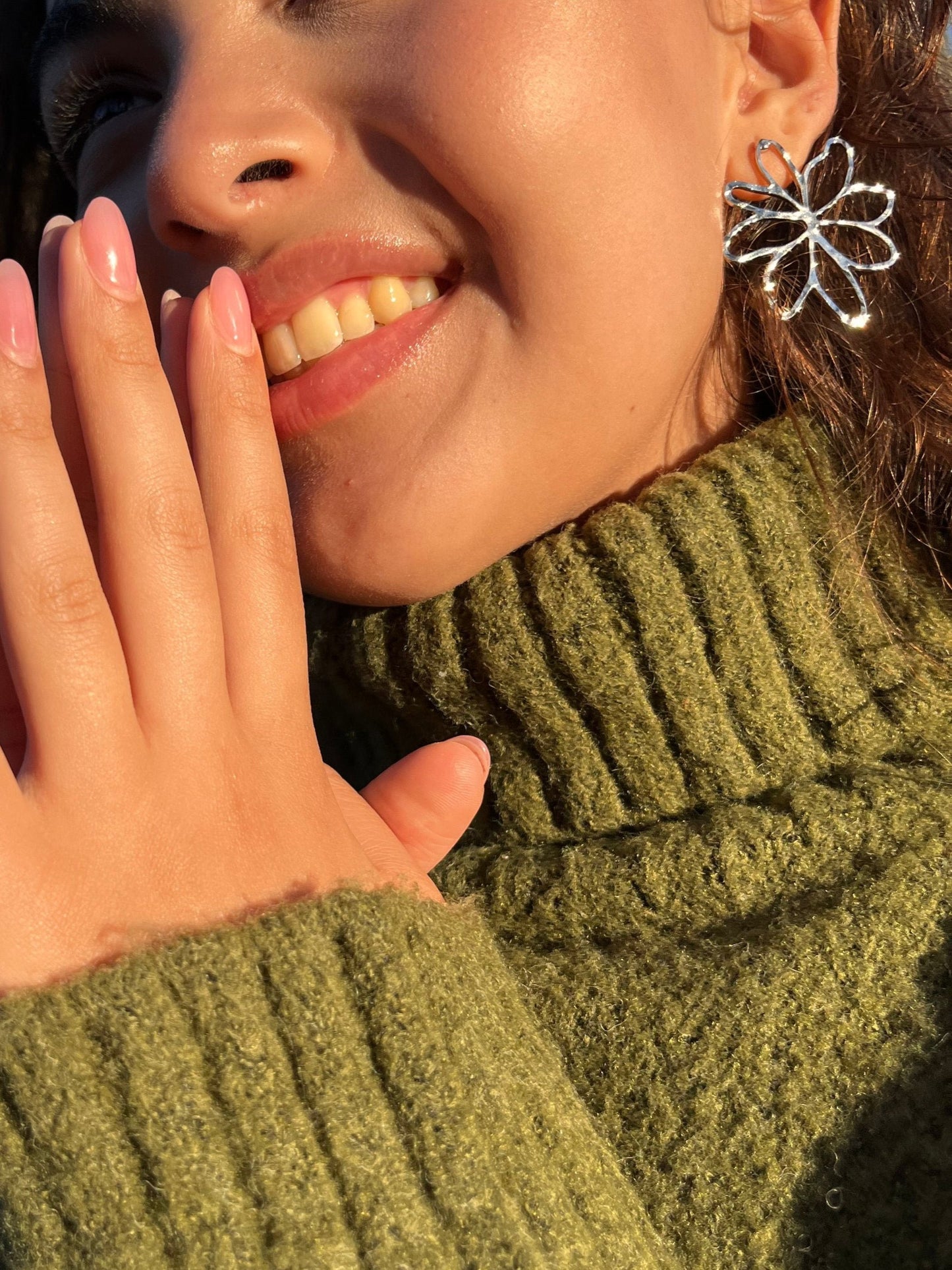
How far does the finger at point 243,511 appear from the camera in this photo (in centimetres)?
114

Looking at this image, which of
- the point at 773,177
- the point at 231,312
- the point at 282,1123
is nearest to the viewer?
the point at 282,1123

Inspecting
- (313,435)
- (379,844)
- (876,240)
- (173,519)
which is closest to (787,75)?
(876,240)

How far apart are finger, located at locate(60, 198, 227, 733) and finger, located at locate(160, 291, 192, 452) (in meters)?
0.07

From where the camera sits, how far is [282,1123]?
3.06 feet

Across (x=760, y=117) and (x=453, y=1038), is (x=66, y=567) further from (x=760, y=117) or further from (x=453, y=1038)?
(x=760, y=117)


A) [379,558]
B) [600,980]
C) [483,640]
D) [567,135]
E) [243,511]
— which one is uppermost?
[567,135]

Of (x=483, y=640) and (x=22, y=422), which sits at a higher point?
(x=22, y=422)

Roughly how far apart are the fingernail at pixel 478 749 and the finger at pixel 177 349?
1.54 ft

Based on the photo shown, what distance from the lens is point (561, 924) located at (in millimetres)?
1364

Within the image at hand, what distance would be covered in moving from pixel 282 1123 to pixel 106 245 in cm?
81

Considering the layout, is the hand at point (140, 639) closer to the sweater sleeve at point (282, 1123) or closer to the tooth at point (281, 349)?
the sweater sleeve at point (282, 1123)

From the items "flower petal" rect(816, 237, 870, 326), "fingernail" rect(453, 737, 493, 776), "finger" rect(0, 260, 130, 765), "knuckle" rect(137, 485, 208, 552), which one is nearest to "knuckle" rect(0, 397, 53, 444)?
"finger" rect(0, 260, 130, 765)

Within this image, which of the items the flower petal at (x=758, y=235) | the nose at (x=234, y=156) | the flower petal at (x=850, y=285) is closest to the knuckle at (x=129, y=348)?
the nose at (x=234, y=156)

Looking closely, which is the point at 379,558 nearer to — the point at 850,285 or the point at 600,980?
the point at 600,980
